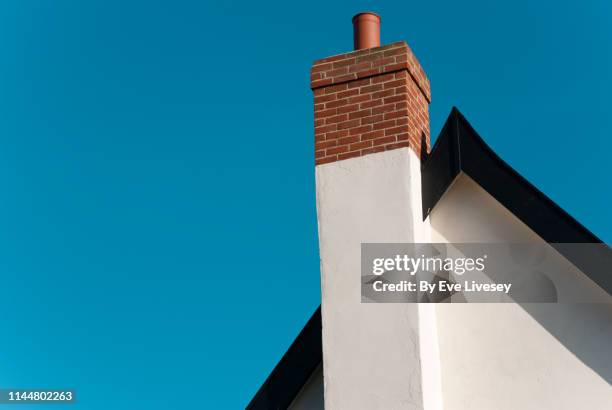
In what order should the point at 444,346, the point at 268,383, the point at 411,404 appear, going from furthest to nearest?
the point at 268,383 < the point at 444,346 < the point at 411,404

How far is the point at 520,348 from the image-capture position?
760 centimetres

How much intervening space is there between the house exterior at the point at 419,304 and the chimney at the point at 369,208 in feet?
0.04

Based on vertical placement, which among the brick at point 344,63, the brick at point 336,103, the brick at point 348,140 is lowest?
the brick at point 348,140

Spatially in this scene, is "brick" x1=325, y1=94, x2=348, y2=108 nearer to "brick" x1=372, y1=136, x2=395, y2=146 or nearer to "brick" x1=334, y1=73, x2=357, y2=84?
"brick" x1=334, y1=73, x2=357, y2=84

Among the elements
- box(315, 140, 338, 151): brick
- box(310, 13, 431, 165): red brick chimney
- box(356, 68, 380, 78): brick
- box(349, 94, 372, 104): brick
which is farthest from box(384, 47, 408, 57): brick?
box(315, 140, 338, 151): brick

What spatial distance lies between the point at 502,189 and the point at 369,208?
112cm

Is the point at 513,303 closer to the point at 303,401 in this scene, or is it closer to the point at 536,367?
the point at 536,367

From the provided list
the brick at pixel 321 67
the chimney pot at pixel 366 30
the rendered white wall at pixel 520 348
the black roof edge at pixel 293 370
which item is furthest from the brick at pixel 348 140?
the black roof edge at pixel 293 370

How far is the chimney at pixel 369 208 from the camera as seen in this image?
7504 mm

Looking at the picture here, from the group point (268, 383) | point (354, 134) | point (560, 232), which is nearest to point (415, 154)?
point (354, 134)

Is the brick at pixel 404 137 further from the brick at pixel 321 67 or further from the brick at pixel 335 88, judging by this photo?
the brick at pixel 321 67

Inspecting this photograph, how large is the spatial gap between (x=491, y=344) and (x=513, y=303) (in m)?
0.38

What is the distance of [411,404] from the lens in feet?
24.0

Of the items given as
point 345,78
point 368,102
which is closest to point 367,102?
point 368,102
